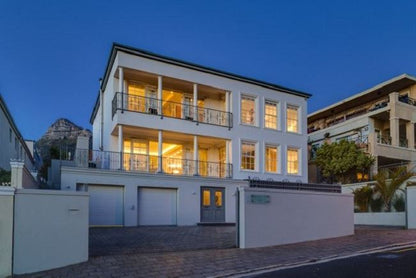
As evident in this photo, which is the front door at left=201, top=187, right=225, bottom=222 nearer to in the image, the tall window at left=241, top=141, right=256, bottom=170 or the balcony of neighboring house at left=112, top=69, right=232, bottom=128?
the tall window at left=241, top=141, right=256, bottom=170

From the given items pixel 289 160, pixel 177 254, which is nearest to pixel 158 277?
pixel 177 254

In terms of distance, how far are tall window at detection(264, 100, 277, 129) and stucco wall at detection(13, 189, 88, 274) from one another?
1633 centimetres

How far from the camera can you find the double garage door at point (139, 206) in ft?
55.7

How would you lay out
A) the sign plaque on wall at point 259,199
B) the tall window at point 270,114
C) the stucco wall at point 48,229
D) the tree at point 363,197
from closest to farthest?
the stucco wall at point 48,229 < the sign plaque on wall at point 259,199 < the tree at point 363,197 < the tall window at point 270,114

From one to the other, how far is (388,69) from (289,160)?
117 meters

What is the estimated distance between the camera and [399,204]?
17266 mm

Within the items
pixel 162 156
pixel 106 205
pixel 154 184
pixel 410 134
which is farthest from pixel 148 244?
A: pixel 410 134

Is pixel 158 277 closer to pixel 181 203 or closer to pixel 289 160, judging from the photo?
pixel 181 203

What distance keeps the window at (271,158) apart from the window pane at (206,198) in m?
5.02

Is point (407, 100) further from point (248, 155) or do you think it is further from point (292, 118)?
point (248, 155)

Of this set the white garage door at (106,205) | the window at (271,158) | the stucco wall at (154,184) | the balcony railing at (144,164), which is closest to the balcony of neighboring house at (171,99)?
the balcony railing at (144,164)

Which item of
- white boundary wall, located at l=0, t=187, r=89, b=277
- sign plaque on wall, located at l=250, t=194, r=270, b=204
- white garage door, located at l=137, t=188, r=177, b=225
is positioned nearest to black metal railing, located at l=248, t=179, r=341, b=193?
sign plaque on wall, located at l=250, t=194, r=270, b=204

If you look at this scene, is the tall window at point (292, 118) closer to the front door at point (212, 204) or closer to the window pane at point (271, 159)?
the window pane at point (271, 159)

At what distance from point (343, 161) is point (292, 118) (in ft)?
16.9
